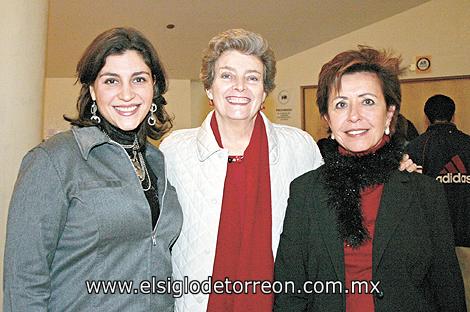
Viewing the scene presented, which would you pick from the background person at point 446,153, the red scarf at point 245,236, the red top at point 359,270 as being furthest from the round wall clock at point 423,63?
the red top at point 359,270

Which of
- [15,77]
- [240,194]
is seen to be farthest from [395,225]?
[15,77]

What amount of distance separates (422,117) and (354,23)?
154 cm

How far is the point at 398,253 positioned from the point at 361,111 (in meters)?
0.50

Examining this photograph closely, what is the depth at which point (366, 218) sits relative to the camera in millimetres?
1524

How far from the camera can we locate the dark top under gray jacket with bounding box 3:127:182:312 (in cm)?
124

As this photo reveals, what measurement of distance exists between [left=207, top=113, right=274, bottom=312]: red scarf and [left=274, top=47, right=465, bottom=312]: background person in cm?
11

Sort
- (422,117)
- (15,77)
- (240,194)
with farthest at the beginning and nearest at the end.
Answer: (422,117) → (15,77) → (240,194)

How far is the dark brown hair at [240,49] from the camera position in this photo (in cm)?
183

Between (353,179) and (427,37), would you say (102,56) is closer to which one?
(353,179)

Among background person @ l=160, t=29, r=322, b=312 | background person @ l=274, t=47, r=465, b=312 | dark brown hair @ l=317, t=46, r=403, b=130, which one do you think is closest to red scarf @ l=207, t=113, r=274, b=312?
background person @ l=160, t=29, r=322, b=312

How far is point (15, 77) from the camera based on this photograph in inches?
84.3

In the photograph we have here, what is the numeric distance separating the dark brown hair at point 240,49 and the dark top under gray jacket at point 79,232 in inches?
25.1

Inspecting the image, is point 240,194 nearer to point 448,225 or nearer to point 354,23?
point 448,225

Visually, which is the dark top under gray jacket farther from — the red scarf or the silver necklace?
the red scarf
